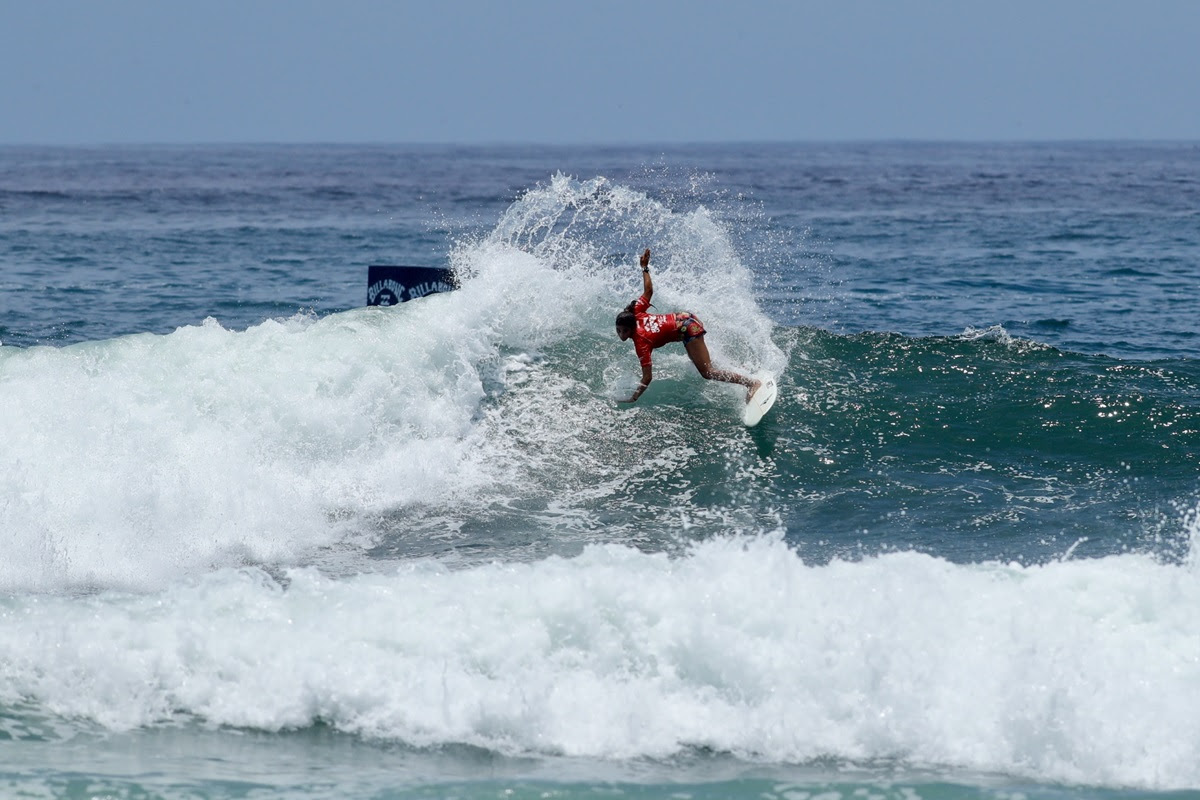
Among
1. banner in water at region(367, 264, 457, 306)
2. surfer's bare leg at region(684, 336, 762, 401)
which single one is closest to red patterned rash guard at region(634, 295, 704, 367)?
surfer's bare leg at region(684, 336, 762, 401)

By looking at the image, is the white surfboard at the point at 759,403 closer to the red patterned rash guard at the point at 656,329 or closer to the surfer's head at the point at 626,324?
the red patterned rash guard at the point at 656,329

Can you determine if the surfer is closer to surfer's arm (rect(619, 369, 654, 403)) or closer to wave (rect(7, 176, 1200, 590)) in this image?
surfer's arm (rect(619, 369, 654, 403))

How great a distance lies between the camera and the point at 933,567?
7293 mm

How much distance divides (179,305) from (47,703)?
14.4 m

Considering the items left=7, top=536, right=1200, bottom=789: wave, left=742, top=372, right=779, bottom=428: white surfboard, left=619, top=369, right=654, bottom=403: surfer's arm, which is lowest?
left=7, top=536, right=1200, bottom=789: wave

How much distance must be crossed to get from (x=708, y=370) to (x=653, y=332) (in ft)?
2.44

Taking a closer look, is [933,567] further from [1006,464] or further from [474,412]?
[474,412]

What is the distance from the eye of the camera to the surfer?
1154cm

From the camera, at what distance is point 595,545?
8.28m

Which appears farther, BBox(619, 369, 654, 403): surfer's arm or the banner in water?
the banner in water

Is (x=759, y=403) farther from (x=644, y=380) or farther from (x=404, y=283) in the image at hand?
(x=404, y=283)

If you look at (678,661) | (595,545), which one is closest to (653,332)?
(595,545)

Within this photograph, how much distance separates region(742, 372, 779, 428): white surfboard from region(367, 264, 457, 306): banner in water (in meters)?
3.71

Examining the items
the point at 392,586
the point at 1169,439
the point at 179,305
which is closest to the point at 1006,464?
the point at 1169,439
